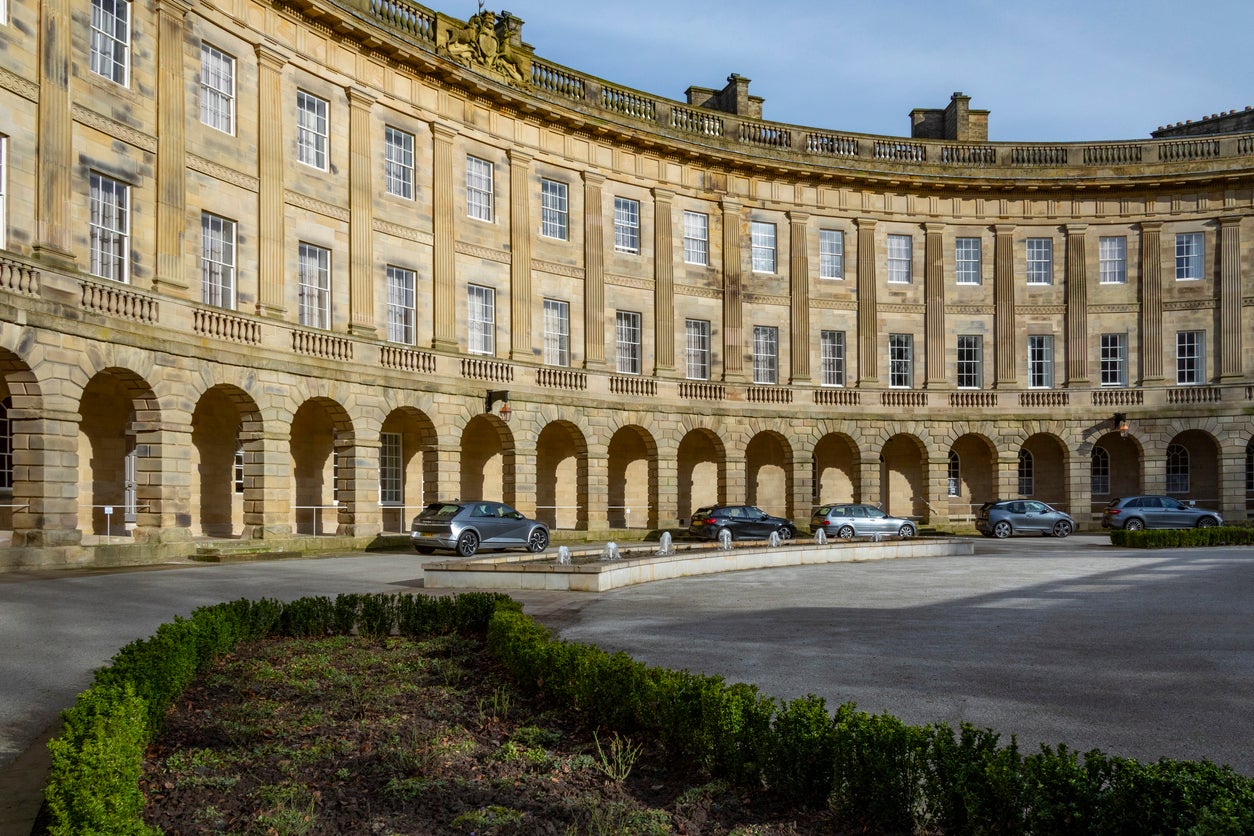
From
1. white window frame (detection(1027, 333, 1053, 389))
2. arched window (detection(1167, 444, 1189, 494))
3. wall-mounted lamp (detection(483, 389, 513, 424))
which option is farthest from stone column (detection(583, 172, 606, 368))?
arched window (detection(1167, 444, 1189, 494))

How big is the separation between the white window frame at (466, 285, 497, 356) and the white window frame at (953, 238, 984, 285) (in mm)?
21361

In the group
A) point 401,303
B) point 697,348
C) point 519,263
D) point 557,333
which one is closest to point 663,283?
point 697,348

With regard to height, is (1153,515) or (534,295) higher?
(534,295)

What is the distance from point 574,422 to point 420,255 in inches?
313

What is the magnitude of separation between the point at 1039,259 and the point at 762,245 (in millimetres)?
12641

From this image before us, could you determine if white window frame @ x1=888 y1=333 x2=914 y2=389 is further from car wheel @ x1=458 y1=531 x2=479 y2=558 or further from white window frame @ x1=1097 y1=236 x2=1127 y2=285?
car wheel @ x1=458 y1=531 x2=479 y2=558

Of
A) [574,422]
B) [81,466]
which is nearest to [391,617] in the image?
[81,466]

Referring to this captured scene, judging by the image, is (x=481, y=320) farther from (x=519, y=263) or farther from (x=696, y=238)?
(x=696, y=238)

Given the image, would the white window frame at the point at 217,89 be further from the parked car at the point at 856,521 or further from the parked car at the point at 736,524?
the parked car at the point at 856,521

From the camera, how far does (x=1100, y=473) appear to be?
1806 inches

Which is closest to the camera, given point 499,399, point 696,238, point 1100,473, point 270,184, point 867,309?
point 270,184

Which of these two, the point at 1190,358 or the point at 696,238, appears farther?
the point at 1190,358

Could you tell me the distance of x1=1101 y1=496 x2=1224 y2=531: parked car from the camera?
37562 millimetres

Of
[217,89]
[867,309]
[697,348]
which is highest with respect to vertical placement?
[217,89]
